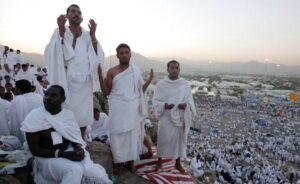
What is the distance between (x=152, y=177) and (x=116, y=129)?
808 mm

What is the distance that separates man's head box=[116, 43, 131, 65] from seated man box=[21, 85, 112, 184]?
111 centimetres

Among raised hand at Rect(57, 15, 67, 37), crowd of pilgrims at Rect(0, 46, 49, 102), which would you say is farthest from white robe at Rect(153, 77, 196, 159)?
crowd of pilgrims at Rect(0, 46, 49, 102)

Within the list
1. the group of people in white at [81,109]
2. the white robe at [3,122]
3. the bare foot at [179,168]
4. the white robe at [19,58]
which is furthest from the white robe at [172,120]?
the white robe at [19,58]

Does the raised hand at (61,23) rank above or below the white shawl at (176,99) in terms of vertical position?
above

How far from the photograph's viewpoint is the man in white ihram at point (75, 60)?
351 centimetres

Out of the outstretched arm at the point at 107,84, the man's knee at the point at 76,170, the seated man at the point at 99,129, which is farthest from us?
the seated man at the point at 99,129

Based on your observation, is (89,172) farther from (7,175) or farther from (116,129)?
(116,129)

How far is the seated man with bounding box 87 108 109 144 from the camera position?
4.95 m

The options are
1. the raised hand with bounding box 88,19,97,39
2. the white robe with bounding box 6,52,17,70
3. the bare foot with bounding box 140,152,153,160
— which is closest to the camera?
the raised hand with bounding box 88,19,97,39

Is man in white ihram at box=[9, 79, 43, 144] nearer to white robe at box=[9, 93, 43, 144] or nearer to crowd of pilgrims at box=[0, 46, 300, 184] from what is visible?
white robe at box=[9, 93, 43, 144]

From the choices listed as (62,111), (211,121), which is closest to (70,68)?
(62,111)

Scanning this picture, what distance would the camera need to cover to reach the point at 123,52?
12.7 feet

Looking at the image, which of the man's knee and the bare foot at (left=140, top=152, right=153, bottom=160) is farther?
the bare foot at (left=140, top=152, right=153, bottom=160)

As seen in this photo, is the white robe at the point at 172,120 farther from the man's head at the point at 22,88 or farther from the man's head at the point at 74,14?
the man's head at the point at 22,88
